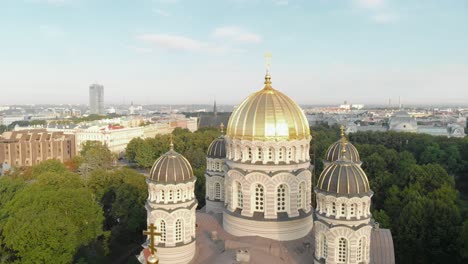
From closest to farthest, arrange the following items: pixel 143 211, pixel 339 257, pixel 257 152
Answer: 1. pixel 339 257
2. pixel 257 152
3. pixel 143 211

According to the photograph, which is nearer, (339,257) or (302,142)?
(339,257)

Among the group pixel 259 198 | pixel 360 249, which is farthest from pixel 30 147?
pixel 360 249

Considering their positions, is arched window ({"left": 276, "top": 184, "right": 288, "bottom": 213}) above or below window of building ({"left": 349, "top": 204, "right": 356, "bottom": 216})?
below

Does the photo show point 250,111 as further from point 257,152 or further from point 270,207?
point 270,207

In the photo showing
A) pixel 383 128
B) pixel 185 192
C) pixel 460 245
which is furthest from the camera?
pixel 383 128

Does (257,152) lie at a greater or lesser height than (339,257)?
greater

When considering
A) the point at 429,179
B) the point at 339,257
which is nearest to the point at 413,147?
the point at 429,179

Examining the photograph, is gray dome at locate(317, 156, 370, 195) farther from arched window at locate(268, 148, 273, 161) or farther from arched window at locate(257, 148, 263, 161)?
arched window at locate(257, 148, 263, 161)

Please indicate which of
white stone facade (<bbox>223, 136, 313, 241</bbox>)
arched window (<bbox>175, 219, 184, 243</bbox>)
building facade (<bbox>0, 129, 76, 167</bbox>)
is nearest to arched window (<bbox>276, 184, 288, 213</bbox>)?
white stone facade (<bbox>223, 136, 313, 241</bbox>)

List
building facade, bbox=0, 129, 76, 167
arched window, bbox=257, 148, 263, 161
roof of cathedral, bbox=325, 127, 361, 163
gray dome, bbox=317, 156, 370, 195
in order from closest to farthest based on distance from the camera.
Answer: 1. gray dome, bbox=317, 156, 370, 195
2. arched window, bbox=257, 148, 263, 161
3. roof of cathedral, bbox=325, 127, 361, 163
4. building facade, bbox=0, 129, 76, 167
